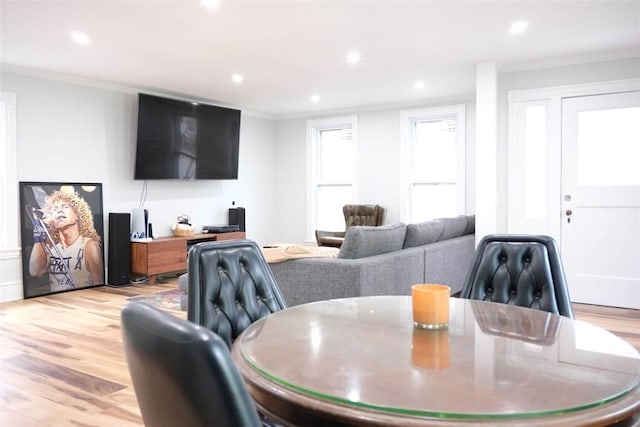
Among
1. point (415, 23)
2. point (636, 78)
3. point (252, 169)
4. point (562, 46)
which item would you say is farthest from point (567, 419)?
point (252, 169)

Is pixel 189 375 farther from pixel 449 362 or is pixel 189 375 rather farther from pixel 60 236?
pixel 60 236

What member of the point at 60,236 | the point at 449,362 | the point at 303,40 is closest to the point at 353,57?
the point at 303,40

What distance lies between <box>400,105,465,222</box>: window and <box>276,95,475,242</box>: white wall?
11 centimetres

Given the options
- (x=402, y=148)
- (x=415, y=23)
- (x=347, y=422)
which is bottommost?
(x=347, y=422)

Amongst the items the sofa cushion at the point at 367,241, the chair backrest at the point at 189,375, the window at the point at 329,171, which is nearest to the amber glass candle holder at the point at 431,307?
the chair backrest at the point at 189,375

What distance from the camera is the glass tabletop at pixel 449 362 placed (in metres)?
0.94

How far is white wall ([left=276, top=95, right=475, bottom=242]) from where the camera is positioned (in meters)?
7.06

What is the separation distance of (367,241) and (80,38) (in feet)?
9.68

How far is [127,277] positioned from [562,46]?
5.22 meters

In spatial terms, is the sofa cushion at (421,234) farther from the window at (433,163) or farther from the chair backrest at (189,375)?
the chair backrest at (189,375)

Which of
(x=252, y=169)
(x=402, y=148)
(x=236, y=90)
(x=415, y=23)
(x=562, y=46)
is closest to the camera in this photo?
(x=415, y=23)

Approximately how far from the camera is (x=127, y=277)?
5.92 m

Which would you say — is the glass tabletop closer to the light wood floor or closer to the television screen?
the light wood floor

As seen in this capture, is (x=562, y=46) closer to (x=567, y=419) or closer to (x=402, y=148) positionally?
(x=402, y=148)
